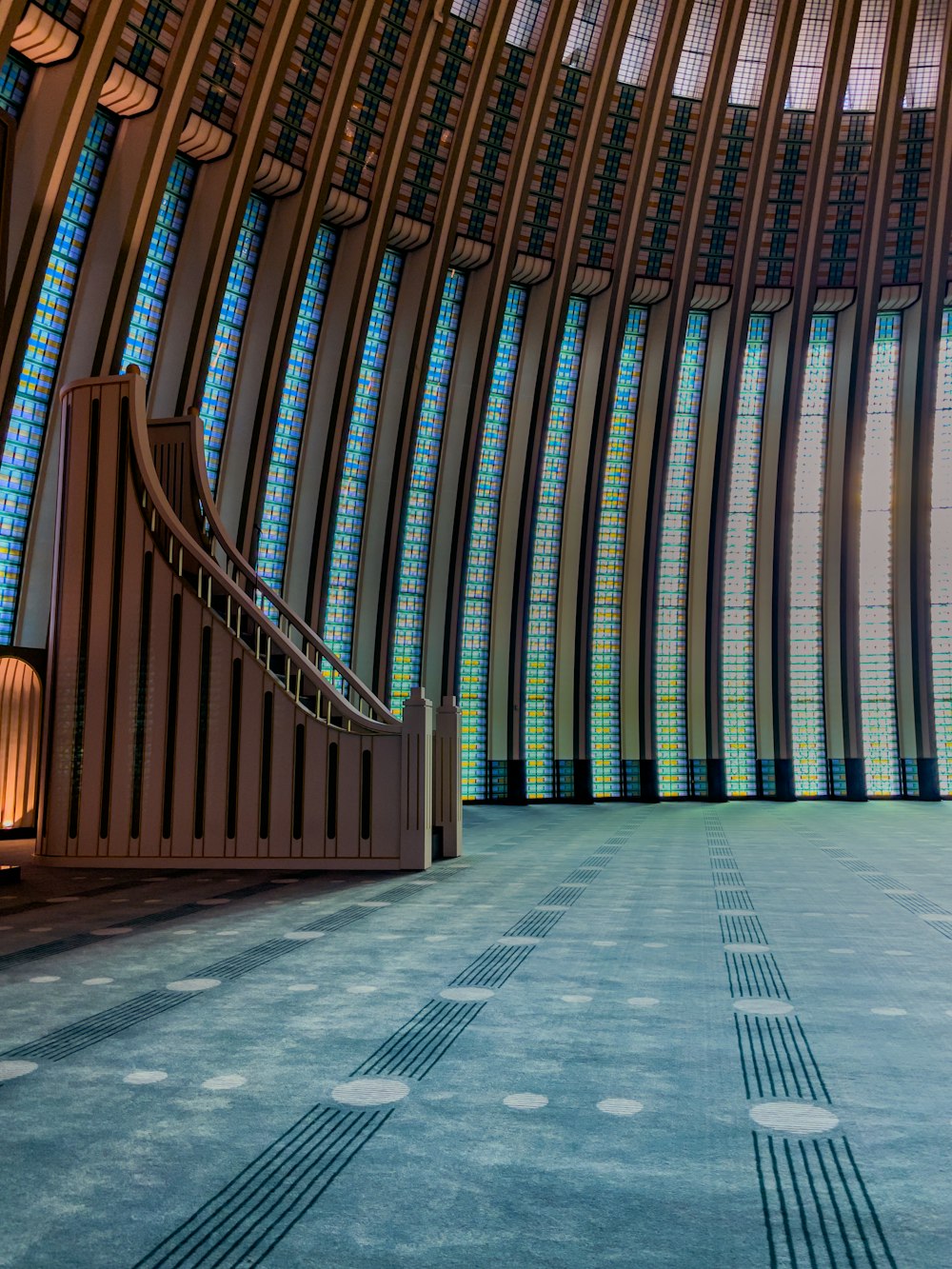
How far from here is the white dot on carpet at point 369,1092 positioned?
86.0 inches

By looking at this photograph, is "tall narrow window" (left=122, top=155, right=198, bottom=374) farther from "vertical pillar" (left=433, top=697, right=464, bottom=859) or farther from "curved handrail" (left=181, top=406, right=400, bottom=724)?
"vertical pillar" (left=433, top=697, right=464, bottom=859)

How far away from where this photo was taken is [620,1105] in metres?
2.15

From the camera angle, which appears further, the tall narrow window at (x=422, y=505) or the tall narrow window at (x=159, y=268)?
the tall narrow window at (x=422, y=505)

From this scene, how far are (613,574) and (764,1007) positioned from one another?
14.3 metres

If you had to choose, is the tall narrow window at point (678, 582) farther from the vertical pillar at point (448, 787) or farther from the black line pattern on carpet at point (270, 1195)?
the black line pattern on carpet at point (270, 1195)

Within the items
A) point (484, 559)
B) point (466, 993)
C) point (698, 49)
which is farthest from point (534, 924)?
point (698, 49)

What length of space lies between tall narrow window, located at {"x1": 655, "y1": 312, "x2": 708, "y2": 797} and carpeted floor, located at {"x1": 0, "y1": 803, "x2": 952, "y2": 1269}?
12310 mm

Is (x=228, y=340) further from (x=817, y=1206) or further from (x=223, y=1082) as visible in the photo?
(x=817, y=1206)

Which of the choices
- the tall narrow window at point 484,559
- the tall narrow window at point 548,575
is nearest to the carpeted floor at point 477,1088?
the tall narrow window at point 484,559

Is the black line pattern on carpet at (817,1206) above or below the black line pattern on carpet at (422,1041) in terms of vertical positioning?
above

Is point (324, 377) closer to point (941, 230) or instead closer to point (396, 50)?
point (396, 50)

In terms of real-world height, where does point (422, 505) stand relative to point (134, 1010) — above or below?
above

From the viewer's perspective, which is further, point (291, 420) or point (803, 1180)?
point (291, 420)

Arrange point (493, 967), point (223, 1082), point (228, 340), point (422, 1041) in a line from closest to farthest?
point (223, 1082), point (422, 1041), point (493, 967), point (228, 340)
